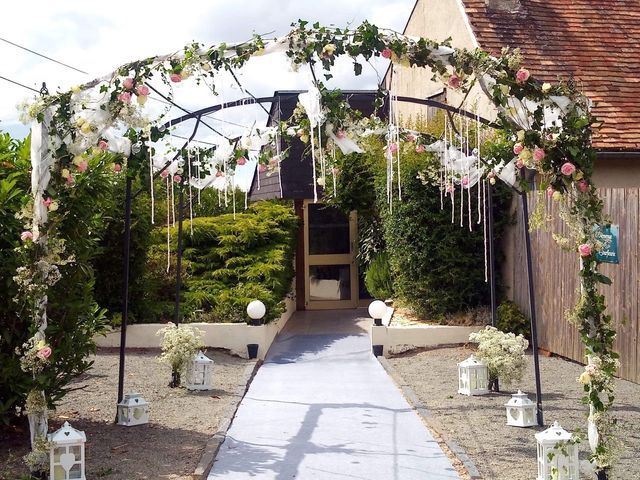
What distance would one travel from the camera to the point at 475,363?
319 inches

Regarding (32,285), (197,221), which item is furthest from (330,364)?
(32,285)

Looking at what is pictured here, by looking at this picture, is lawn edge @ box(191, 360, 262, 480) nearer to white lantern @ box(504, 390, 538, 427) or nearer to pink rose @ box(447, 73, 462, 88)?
white lantern @ box(504, 390, 538, 427)

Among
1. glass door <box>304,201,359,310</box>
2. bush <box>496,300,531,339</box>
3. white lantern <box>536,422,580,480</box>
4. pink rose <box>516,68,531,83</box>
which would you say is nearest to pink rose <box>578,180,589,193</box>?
pink rose <box>516,68,531,83</box>

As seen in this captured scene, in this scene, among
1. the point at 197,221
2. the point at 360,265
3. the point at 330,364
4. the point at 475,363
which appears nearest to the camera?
the point at 475,363

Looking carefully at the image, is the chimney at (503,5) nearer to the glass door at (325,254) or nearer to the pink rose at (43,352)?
the glass door at (325,254)

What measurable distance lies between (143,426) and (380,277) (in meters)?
8.46

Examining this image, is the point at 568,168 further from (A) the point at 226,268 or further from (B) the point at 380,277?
(B) the point at 380,277

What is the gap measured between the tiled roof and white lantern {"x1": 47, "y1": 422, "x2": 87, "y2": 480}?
8674 mm

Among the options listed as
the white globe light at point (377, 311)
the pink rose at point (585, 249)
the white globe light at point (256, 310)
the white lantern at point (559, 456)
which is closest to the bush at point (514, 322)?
the white globe light at point (377, 311)

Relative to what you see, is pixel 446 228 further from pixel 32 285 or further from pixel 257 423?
pixel 32 285

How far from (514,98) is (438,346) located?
20.8 feet

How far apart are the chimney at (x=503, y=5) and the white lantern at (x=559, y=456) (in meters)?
10.5

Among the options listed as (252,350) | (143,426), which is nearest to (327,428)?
(143,426)

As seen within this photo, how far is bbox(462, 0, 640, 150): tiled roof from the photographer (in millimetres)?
11703
